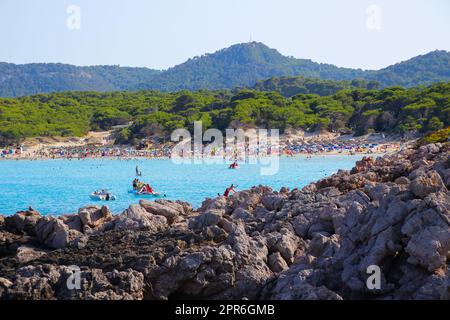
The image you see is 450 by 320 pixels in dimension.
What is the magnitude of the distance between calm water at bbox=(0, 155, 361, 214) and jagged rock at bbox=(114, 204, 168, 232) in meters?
8.02

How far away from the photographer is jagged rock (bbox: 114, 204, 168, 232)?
11.1 metres

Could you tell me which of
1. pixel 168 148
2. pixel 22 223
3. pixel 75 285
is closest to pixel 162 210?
pixel 22 223

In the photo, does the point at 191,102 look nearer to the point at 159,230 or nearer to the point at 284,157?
the point at 284,157

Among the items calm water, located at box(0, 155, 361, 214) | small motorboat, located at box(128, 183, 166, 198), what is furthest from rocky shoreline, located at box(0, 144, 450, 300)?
small motorboat, located at box(128, 183, 166, 198)

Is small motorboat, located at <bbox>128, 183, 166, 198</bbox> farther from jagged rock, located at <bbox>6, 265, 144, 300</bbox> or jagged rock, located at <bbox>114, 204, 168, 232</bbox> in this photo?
jagged rock, located at <bbox>6, 265, 144, 300</bbox>

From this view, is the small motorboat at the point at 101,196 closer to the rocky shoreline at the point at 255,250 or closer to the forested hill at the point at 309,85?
the rocky shoreline at the point at 255,250

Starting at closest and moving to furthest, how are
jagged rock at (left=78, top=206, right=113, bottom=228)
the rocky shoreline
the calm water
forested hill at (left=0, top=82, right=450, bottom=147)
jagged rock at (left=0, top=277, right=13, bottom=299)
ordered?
the rocky shoreline, jagged rock at (left=0, top=277, right=13, bottom=299), jagged rock at (left=78, top=206, right=113, bottom=228), the calm water, forested hill at (left=0, top=82, right=450, bottom=147)

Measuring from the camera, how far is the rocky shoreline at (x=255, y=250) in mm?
7105

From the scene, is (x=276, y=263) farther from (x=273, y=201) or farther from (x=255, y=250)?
(x=273, y=201)

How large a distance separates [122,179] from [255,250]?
24.8 meters

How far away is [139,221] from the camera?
1127cm

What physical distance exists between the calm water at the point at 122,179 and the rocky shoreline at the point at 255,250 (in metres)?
8.74

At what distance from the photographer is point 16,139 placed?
58.1 metres

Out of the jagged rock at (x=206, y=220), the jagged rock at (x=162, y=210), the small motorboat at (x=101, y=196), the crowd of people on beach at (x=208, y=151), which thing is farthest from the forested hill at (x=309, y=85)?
the jagged rock at (x=206, y=220)
